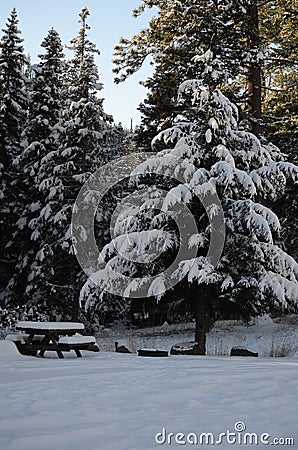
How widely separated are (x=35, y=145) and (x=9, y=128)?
272 cm

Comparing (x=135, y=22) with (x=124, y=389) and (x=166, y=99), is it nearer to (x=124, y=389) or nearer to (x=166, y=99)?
(x=166, y=99)

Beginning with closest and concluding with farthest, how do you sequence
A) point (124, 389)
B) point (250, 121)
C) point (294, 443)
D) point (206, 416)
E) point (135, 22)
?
point (294, 443) < point (206, 416) < point (124, 389) < point (250, 121) < point (135, 22)

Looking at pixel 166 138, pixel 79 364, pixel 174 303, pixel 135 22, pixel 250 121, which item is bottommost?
pixel 79 364

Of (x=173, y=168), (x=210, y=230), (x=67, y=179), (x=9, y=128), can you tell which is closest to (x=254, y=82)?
(x=173, y=168)

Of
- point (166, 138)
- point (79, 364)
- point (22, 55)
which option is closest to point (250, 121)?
point (166, 138)

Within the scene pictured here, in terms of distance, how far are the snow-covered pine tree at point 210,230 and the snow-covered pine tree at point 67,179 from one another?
7.84m

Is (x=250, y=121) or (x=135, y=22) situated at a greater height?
(x=135, y=22)

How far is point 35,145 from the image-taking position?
2055 centimetres

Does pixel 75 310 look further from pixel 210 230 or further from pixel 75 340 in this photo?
pixel 210 230

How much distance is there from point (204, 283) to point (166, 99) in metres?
7.61

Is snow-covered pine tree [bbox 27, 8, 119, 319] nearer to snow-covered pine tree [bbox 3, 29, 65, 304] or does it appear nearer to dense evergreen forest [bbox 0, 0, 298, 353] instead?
dense evergreen forest [bbox 0, 0, 298, 353]

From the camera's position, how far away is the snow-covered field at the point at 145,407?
3.75 metres

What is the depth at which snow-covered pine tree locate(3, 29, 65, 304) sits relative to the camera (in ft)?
67.6

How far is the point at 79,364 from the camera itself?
25.4 feet
